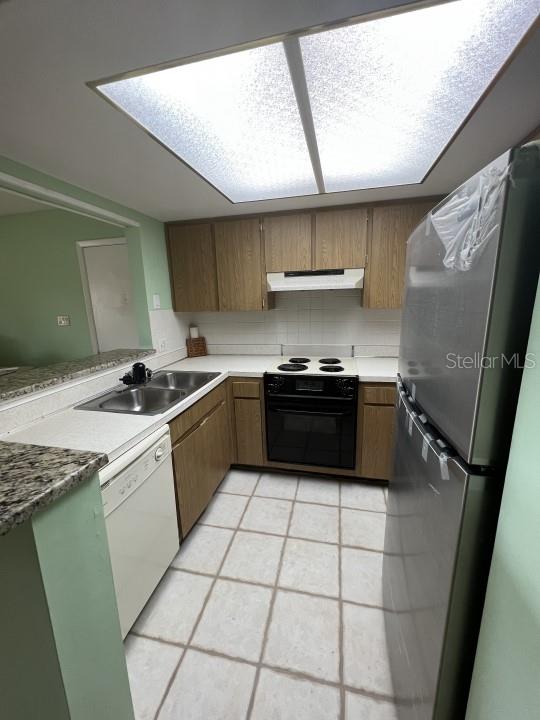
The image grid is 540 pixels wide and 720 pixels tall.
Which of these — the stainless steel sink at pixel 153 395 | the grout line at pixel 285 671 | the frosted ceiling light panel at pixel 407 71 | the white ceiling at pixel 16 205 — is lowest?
the grout line at pixel 285 671

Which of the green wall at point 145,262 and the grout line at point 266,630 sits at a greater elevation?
the green wall at point 145,262

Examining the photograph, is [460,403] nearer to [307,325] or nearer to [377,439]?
[377,439]

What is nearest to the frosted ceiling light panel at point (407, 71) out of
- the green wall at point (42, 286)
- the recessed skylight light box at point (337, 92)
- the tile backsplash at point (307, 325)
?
the recessed skylight light box at point (337, 92)

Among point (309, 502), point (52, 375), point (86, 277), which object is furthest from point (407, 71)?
point (86, 277)

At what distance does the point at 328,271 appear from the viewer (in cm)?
244

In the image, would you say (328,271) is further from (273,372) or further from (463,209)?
(463,209)

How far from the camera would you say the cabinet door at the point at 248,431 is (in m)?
2.42

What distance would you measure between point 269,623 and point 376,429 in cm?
135

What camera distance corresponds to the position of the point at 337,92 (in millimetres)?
1015

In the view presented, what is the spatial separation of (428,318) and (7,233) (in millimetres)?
4033

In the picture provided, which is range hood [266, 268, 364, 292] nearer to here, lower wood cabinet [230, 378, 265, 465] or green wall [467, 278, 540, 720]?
lower wood cabinet [230, 378, 265, 465]

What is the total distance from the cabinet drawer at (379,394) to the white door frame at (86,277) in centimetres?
256

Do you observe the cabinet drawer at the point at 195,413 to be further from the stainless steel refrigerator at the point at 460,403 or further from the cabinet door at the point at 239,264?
the stainless steel refrigerator at the point at 460,403

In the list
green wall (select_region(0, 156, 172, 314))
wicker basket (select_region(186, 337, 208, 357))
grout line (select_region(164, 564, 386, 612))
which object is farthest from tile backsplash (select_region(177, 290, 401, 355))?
grout line (select_region(164, 564, 386, 612))
